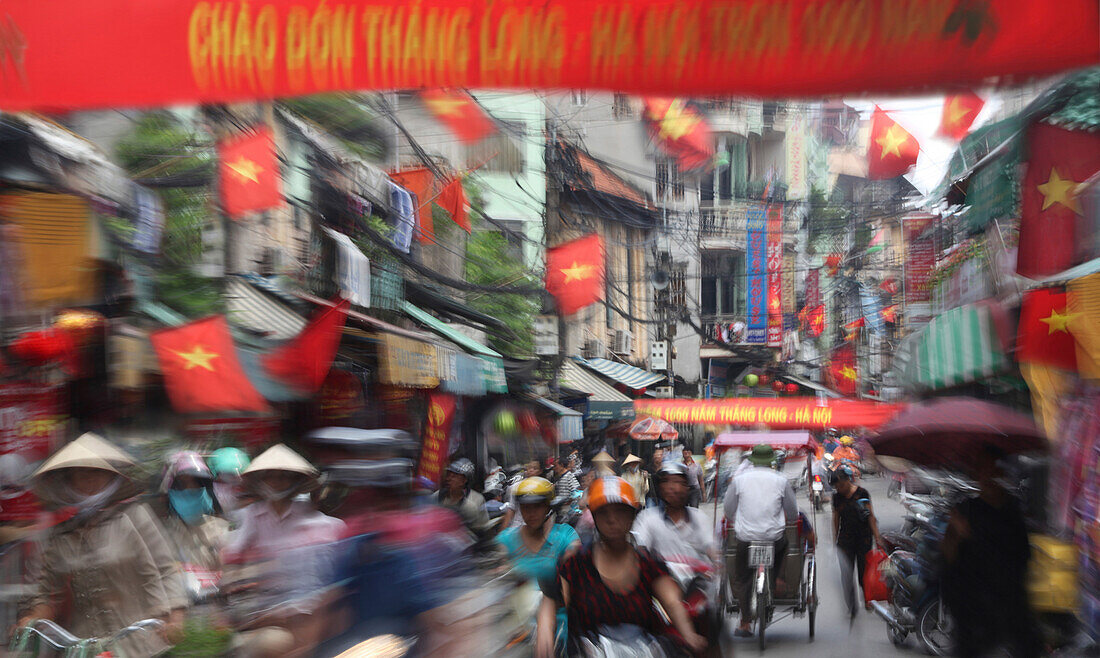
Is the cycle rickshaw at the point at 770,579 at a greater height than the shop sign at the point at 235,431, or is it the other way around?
the shop sign at the point at 235,431

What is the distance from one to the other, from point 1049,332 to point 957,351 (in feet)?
6.20

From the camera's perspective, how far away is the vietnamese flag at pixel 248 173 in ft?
30.2

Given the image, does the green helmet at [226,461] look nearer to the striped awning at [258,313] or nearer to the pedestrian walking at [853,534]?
the striped awning at [258,313]

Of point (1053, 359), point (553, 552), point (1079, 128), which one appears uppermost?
point (1079, 128)

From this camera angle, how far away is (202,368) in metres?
8.68

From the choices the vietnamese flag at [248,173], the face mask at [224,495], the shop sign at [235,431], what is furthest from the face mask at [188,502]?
the vietnamese flag at [248,173]

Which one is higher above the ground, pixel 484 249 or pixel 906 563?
pixel 484 249

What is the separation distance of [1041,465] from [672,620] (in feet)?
16.6

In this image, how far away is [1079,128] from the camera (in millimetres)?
7324

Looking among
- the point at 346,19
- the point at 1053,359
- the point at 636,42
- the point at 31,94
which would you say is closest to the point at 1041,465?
the point at 1053,359

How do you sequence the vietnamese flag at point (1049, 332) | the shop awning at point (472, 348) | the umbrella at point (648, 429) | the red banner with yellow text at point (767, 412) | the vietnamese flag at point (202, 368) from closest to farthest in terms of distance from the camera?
the vietnamese flag at point (1049, 332) → the vietnamese flag at point (202, 368) → the shop awning at point (472, 348) → the red banner with yellow text at point (767, 412) → the umbrella at point (648, 429)

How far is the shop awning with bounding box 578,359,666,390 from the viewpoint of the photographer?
965 inches

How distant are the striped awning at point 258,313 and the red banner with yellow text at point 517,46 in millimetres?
6665

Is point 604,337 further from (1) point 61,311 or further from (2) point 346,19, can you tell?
(2) point 346,19
